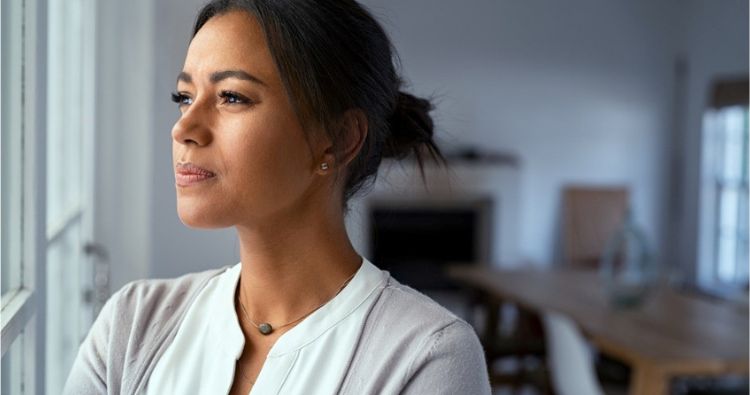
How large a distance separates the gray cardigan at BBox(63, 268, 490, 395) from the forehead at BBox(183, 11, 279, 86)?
0.30m

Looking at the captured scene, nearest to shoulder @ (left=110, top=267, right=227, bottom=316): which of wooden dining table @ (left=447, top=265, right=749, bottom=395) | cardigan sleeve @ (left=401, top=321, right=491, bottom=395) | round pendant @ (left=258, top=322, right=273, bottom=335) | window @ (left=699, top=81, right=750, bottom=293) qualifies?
round pendant @ (left=258, top=322, right=273, bottom=335)

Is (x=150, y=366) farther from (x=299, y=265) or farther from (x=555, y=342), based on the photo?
(x=555, y=342)

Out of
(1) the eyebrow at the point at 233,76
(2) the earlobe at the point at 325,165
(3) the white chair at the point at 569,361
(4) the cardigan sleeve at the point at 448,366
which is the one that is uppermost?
(1) the eyebrow at the point at 233,76

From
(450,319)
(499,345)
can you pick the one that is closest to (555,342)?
(499,345)

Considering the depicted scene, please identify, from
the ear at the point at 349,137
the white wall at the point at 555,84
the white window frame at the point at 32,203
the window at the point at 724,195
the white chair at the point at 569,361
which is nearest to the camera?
the ear at the point at 349,137

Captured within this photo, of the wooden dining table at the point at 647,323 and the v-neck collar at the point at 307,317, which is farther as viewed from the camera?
the wooden dining table at the point at 647,323

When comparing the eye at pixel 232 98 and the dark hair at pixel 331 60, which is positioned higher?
the dark hair at pixel 331 60

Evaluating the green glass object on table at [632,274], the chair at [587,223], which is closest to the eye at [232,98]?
the green glass object on table at [632,274]

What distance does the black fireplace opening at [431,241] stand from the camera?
7082 mm

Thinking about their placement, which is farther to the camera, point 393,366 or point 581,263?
point 581,263

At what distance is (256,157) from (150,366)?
293mm

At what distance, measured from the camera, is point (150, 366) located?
1.08 metres

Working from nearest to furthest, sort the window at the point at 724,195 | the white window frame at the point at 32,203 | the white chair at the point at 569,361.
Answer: the white window frame at the point at 32,203 → the white chair at the point at 569,361 → the window at the point at 724,195

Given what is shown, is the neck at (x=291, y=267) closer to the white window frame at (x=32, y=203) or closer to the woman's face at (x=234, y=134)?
the woman's face at (x=234, y=134)
